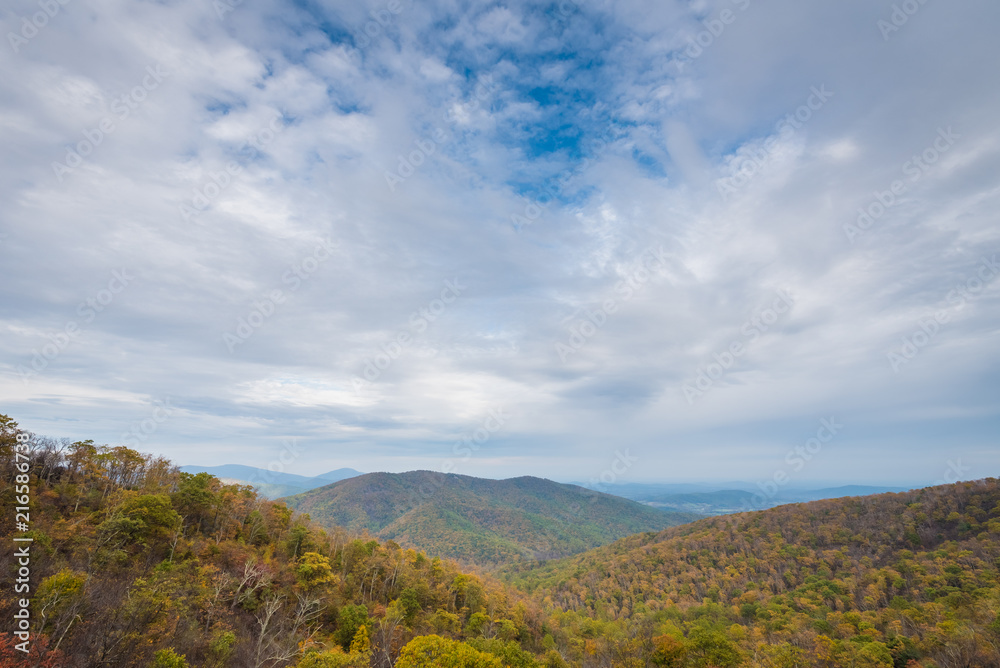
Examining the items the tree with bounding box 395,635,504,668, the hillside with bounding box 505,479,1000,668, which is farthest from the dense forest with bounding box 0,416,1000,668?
the hillside with bounding box 505,479,1000,668

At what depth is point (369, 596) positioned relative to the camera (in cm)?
5728

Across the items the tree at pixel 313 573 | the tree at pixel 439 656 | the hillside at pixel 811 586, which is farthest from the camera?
the hillside at pixel 811 586

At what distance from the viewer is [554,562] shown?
618ft

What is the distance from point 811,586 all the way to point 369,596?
Result: 10418 cm

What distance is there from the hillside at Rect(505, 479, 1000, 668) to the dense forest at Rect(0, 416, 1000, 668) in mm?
489

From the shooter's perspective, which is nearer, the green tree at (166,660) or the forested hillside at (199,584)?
the green tree at (166,660)

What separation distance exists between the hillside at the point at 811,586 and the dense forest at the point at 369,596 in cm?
49

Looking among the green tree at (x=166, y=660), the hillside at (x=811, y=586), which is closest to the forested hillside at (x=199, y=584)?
the green tree at (x=166, y=660)

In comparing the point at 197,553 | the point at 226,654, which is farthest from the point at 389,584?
the point at 226,654

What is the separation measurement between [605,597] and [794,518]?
7464 centimetres

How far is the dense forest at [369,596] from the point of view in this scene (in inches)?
1045

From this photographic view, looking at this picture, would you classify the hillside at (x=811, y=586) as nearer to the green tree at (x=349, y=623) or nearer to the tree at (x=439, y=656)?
the tree at (x=439, y=656)

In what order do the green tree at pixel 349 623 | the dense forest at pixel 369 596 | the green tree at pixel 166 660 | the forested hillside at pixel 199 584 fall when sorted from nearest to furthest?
the green tree at pixel 166 660 < the forested hillside at pixel 199 584 < the dense forest at pixel 369 596 < the green tree at pixel 349 623

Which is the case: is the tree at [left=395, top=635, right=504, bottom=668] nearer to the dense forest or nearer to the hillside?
the dense forest
